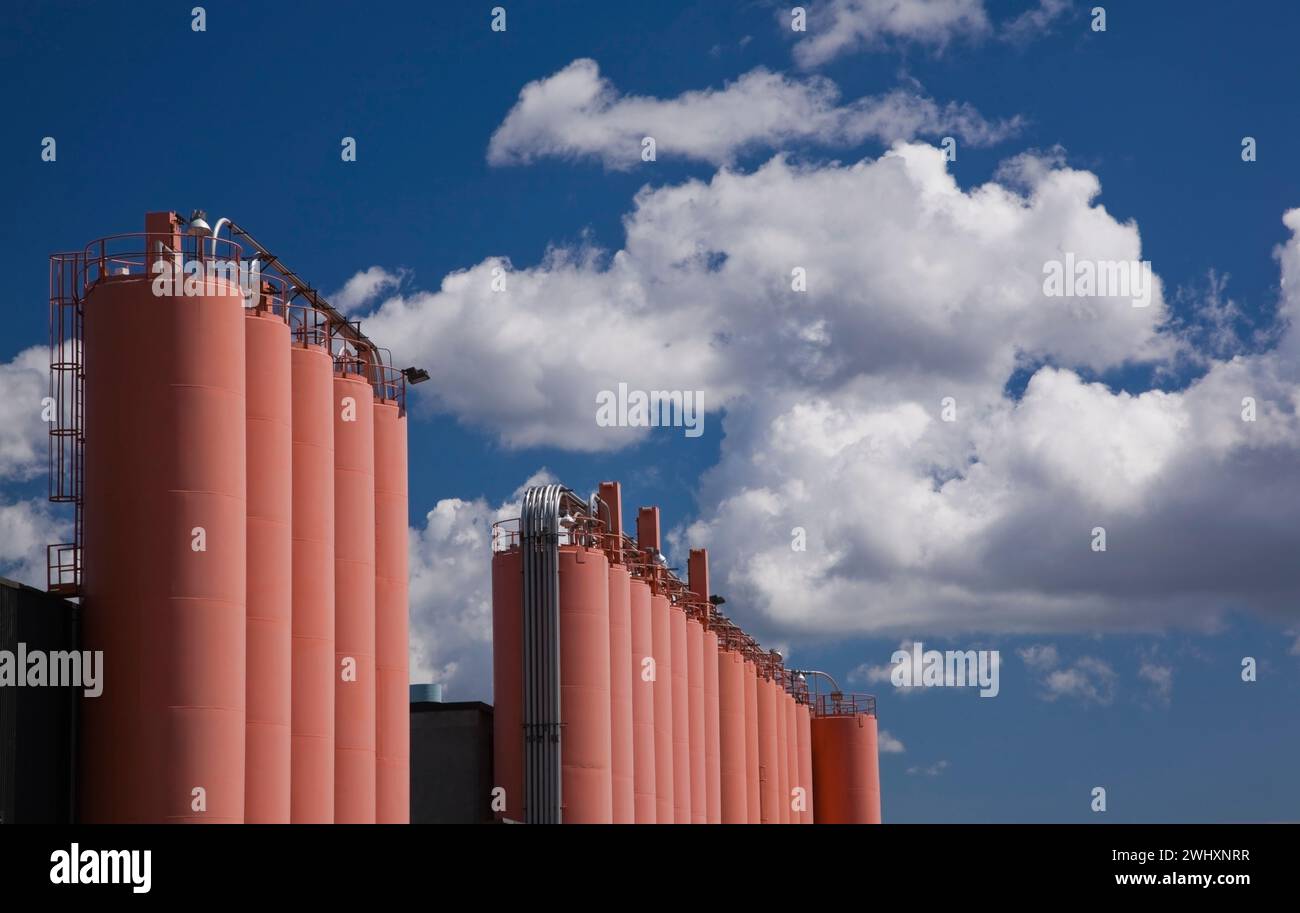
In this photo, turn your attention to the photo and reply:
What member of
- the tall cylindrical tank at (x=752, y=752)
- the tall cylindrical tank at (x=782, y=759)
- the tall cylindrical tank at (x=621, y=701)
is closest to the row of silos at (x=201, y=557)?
the tall cylindrical tank at (x=621, y=701)

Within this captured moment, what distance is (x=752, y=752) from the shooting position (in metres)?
68.6

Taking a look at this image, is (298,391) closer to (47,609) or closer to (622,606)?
(47,609)

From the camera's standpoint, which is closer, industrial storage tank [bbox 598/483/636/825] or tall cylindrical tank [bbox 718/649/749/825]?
industrial storage tank [bbox 598/483/636/825]

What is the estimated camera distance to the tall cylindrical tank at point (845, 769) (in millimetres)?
80625

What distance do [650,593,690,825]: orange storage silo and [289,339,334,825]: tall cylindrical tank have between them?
19.6 meters

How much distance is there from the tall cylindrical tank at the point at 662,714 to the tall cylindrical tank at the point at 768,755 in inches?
646

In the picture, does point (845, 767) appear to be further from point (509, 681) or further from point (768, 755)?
point (509, 681)

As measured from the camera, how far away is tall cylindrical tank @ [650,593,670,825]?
52094 millimetres

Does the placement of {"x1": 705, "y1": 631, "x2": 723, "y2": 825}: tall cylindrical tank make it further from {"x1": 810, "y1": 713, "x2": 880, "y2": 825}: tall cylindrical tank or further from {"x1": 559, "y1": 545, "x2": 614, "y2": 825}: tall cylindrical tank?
{"x1": 810, "y1": 713, "x2": 880, "y2": 825}: tall cylindrical tank

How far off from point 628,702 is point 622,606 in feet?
8.36

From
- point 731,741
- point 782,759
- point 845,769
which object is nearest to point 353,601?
point 731,741

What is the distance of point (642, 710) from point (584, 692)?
17.6 feet

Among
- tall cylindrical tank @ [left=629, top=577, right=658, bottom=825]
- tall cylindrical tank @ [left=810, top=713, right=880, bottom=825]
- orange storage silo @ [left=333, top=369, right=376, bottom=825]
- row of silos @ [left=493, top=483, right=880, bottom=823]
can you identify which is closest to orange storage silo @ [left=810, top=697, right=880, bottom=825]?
tall cylindrical tank @ [left=810, top=713, right=880, bottom=825]
